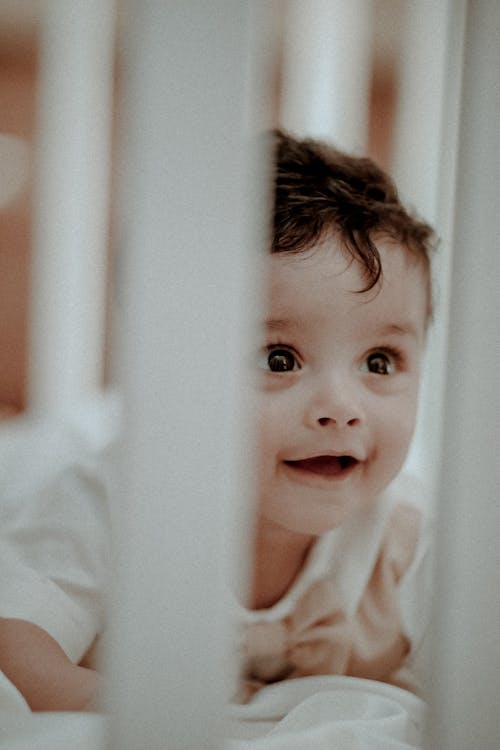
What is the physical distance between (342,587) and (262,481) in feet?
0.63

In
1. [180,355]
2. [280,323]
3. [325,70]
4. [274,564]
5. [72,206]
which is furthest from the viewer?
[72,206]

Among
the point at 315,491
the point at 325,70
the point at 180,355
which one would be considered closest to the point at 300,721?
the point at 315,491

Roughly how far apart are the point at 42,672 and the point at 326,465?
0.89ft

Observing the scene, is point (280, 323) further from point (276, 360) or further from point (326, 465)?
point (326, 465)

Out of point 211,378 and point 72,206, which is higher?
point 72,206

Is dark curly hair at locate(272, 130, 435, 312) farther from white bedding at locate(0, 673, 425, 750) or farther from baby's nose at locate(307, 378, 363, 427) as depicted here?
white bedding at locate(0, 673, 425, 750)

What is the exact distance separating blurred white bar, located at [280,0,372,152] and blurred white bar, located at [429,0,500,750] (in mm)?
508

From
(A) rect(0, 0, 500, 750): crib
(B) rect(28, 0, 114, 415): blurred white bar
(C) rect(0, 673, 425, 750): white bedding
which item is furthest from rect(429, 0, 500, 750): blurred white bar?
(B) rect(28, 0, 114, 415): blurred white bar

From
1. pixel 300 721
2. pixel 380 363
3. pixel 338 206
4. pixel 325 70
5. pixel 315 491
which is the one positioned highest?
pixel 325 70

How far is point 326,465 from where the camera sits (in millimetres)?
595

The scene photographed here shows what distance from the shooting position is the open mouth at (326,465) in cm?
58

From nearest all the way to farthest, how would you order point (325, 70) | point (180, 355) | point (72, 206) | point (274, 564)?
1. point (180, 355)
2. point (274, 564)
3. point (325, 70)
4. point (72, 206)

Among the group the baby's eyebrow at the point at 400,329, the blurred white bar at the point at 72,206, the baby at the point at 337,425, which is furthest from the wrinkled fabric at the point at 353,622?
the blurred white bar at the point at 72,206

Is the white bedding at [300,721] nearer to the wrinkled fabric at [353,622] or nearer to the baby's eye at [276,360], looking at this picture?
the wrinkled fabric at [353,622]
